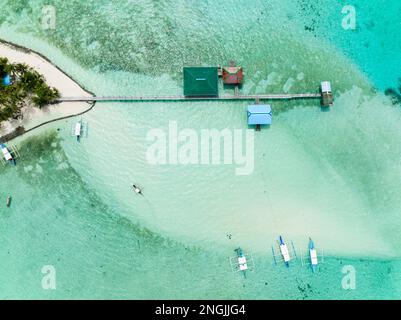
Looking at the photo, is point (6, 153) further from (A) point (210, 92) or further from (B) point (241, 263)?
(B) point (241, 263)

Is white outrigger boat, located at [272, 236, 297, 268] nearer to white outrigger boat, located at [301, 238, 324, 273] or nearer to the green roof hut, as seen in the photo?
white outrigger boat, located at [301, 238, 324, 273]

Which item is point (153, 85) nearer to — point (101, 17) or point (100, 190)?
point (101, 17)

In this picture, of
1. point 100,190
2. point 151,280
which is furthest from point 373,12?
point 151,280

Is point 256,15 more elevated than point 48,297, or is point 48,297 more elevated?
point 256,15

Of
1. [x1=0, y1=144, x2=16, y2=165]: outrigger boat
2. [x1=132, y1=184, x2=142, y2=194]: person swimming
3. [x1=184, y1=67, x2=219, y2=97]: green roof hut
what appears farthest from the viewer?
[x1=132, y1=184, x2=142, y2=194]: person swimming

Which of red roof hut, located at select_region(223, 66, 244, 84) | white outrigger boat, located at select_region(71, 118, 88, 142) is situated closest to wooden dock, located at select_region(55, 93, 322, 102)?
red roof hut, located at select_region(223, 66, 244, 84)

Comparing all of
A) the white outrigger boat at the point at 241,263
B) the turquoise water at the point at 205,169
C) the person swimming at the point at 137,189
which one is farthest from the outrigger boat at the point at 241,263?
the person swimming at the point at 137,189
